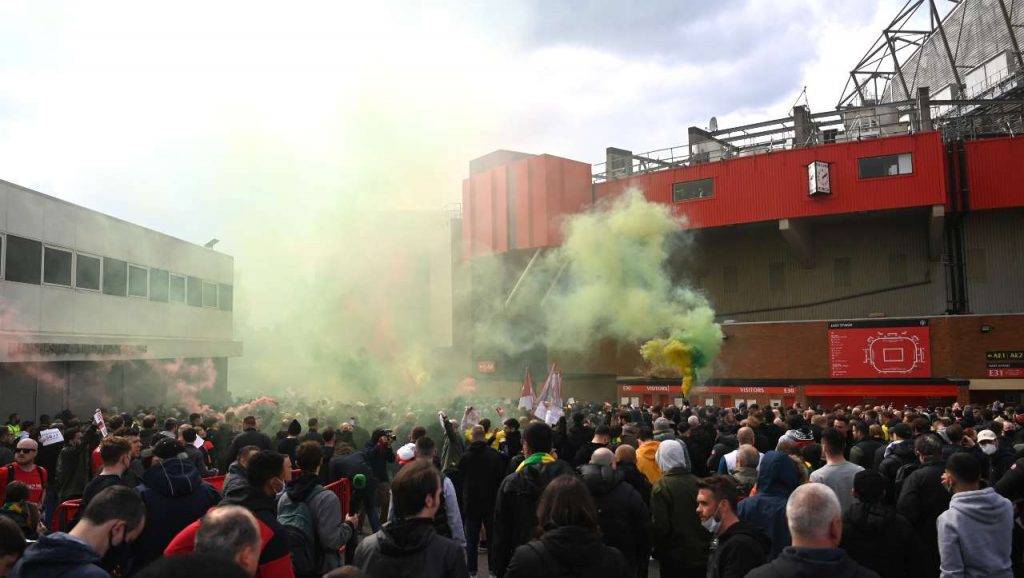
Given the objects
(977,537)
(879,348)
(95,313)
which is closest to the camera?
(977,537)

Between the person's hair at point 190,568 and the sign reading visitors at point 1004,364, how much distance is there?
32.2 m

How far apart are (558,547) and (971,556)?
3.16m

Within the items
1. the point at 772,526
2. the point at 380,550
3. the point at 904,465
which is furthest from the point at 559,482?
the point at 904,465

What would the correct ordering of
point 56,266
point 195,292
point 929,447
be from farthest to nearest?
point 195,292, point 56,266, point 929,447

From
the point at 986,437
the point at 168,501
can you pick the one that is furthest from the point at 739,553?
the point at 986,437

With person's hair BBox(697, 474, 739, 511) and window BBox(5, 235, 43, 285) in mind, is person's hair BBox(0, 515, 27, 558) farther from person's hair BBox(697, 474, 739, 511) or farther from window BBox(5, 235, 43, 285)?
window BBox(5, 235, 43, 285)

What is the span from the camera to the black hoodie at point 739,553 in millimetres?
4047

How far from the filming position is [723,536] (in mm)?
4301

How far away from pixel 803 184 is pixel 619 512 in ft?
101

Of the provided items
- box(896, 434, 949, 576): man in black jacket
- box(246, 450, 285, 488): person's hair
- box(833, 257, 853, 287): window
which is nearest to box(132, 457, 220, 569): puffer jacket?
box(246, 450, 285, 488): person's hair

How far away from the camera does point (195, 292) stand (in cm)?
3359

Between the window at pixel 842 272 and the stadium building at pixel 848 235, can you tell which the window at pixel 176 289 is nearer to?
the stadium building at pixel 848 235

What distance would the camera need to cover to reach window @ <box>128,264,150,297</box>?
2762cm

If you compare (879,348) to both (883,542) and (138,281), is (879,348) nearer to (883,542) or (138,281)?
(883,542)
